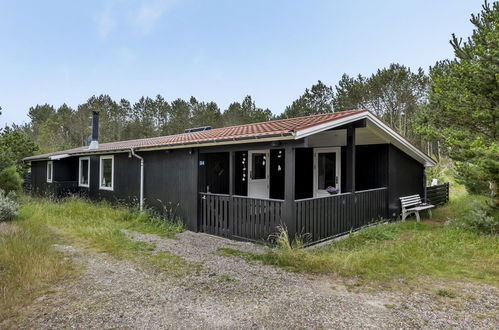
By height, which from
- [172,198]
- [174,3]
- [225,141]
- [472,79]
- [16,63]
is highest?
[174,3]

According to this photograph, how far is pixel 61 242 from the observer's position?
623 cm

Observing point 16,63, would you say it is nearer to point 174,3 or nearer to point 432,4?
point 174,3

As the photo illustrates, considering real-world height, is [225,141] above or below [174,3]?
below

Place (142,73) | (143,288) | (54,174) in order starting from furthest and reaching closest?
(142,73)
(54,174)
(143,288)

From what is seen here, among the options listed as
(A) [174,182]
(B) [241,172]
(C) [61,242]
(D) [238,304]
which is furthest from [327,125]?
(C) [61,242]

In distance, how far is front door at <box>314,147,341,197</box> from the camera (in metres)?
9.04

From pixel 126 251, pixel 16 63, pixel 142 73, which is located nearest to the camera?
pixel 126 251

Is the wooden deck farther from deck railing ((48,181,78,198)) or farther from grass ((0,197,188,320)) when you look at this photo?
deck railing ((48,181,78,198))

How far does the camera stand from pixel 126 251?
18.6 ft

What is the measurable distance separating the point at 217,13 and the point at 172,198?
11.7 m

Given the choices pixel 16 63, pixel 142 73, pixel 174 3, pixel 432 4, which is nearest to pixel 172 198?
pixel 174 3

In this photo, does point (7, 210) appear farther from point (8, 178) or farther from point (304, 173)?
point (304, 173)

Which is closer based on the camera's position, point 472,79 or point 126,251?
point 126,251

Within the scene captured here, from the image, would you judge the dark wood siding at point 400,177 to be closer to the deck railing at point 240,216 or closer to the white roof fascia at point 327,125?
the white roof fascia at point 327,125
